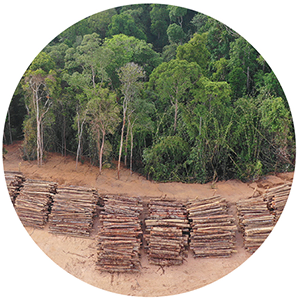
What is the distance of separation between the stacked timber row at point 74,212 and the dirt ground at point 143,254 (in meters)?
0.22

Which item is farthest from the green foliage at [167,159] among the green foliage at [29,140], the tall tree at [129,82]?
the green foliage at [29,140]

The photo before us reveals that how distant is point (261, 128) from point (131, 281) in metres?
5.96

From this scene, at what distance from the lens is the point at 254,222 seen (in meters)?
8.62

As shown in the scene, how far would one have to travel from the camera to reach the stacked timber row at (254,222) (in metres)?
8.50

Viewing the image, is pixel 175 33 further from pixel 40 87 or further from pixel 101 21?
pixel 40 87

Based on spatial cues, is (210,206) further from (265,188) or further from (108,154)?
(108,154)

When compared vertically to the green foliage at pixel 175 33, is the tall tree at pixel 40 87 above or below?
below

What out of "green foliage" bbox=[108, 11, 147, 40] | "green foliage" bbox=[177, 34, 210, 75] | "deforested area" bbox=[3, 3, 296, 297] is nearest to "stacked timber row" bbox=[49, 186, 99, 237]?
"deforested area" bbox=[3, 3, 296, 297]

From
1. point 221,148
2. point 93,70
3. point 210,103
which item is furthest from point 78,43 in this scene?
point 221,148

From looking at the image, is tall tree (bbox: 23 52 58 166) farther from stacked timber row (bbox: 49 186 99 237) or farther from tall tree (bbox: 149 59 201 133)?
tall tree (bbox: 149 59 201 133)

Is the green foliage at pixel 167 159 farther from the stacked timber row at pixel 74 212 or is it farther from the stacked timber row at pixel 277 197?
the stacked timber row at pixel 277 197

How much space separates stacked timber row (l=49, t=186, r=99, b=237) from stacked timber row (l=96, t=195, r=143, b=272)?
1.41 feet

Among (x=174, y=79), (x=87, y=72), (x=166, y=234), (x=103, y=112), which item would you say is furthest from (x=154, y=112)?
(x=166, y=234)

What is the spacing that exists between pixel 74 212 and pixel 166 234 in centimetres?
263
